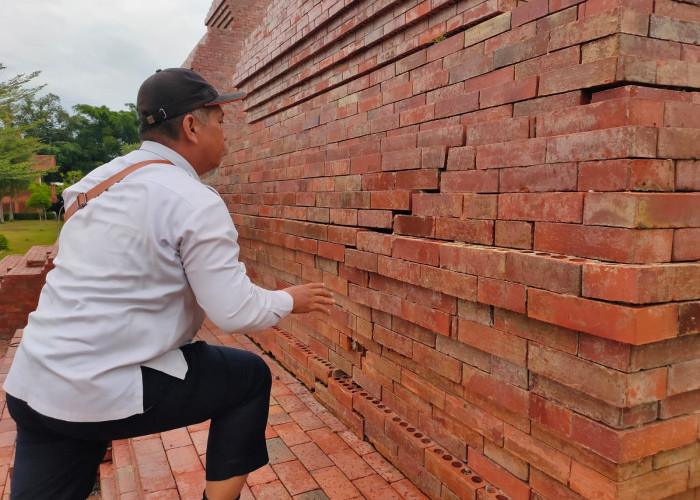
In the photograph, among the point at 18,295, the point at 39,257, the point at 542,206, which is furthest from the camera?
the point at 39,257

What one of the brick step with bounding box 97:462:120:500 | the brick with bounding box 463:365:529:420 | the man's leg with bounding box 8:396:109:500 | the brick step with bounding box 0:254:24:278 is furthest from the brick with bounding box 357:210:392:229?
the brick step with bounding box 0:254:24:278

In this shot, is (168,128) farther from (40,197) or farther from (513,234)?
(40,197)

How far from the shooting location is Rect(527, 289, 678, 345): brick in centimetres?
154

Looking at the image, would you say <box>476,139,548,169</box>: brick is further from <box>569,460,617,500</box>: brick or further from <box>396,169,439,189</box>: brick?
<box>569,460,617,500</box>: brick

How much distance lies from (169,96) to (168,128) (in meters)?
0.12

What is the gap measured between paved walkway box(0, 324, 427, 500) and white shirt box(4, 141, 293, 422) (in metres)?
1.28

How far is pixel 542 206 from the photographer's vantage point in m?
1.88

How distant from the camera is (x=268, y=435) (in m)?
3.23

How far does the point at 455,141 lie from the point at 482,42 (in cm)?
47

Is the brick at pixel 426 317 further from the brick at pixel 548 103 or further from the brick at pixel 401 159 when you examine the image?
the brick at pixel 548 103

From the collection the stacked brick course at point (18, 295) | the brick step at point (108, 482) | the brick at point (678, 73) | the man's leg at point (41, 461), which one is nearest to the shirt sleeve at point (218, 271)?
the man's leg at point (41, 461)

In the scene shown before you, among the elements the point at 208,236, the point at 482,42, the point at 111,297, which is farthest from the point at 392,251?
the point at 111,297

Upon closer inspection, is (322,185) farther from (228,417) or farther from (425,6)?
(228,417)

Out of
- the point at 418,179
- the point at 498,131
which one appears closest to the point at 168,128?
the point at 418,179
